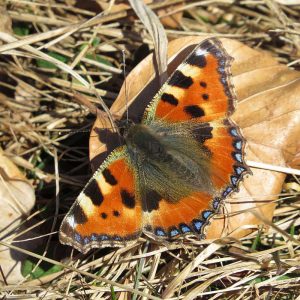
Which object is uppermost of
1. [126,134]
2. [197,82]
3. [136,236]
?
[197,82]

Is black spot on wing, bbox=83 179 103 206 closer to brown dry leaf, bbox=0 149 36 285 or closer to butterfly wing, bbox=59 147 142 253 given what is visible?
butterfly wing, bbox=59 147 142 253

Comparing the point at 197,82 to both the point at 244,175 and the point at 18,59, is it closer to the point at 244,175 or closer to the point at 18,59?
the point at 244,175

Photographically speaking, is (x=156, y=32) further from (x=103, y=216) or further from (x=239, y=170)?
(x=103, y=216)

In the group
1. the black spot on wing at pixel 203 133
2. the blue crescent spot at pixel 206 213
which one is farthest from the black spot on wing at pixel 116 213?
the black spot on wing at pixel 203 133

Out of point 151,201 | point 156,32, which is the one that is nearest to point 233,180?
point 151,201

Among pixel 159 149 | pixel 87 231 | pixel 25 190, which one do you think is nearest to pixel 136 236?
pixel 87 231

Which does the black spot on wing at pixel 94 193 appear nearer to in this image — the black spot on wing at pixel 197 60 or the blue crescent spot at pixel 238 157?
the blue crescent spot at pixel 238 157

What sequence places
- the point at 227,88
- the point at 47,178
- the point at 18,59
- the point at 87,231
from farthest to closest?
the point at 18,59 < the point at 47,178 < the point at 227,88 < the point at 87,231
